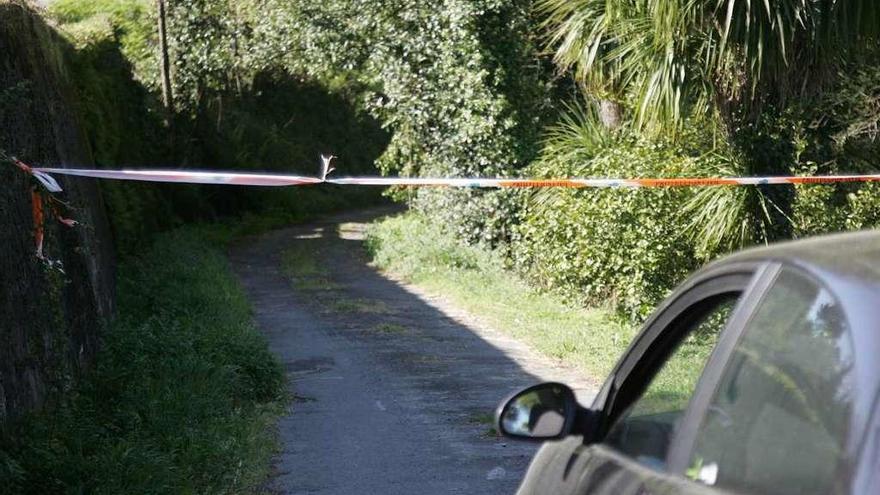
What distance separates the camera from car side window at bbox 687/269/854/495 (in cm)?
231

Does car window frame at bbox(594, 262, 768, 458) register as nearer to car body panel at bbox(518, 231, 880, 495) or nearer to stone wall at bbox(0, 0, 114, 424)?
car body panel at bbox(518, 231, 880, 495)

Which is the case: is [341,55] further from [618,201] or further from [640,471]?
[640,471]

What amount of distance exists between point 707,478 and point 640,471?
343 mm

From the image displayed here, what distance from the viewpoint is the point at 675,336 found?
3.34 metres

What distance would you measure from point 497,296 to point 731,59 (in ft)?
21.3

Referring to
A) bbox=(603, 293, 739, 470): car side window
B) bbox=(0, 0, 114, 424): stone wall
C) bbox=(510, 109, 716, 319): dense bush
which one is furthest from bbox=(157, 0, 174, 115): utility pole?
bbox=(603, 293, 739, 470): car side window

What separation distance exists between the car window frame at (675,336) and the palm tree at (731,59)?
25.9ft

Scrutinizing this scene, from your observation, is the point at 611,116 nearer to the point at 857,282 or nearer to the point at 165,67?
the point at 165,67

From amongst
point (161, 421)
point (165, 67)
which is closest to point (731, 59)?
point (161, 421)

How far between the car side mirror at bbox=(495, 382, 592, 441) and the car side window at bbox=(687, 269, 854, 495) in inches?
26.3

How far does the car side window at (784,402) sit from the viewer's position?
2314 millimetres

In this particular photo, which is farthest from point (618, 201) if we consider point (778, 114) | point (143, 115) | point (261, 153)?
point (261, 153)

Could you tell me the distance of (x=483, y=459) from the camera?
331 inches

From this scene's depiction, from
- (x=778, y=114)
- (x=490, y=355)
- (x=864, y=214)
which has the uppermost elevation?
(x=778, y=114)
